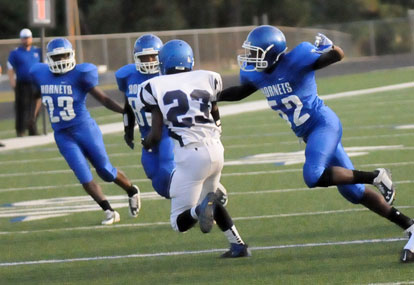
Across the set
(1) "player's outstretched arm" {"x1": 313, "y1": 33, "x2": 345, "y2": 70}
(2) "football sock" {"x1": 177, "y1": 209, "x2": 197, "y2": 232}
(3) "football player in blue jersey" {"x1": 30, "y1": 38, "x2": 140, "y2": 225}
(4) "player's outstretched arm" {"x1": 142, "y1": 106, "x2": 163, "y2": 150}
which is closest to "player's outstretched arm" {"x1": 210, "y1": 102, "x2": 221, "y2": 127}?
(4) "player's outstretched arm" {"x1": 142, "y1": 106, "x2": 163, "y2": 150}

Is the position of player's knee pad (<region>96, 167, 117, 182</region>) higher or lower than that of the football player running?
lower

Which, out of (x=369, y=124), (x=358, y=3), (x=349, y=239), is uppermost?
(x=349, y=239)

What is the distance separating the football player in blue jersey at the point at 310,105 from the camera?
696 cm

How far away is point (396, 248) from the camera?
23.2 ft

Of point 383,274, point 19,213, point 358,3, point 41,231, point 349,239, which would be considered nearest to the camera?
point 383,274

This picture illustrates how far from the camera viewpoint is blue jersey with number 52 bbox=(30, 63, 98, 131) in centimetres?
943

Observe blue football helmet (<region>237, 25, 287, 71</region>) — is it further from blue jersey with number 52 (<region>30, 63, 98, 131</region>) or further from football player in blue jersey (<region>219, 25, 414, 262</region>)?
blue jersey with number 52 (<region>30, 63, 98, 131</region>)

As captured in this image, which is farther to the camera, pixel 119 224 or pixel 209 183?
pixel 119 224

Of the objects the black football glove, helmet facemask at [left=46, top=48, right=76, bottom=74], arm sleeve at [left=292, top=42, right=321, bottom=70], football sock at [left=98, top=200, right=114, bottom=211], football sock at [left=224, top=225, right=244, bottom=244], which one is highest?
arm sleeve at [left=292, top=42, right=321, bottom=70]

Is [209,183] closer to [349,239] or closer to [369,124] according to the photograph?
[349,239]

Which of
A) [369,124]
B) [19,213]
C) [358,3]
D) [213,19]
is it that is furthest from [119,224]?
[358,3]

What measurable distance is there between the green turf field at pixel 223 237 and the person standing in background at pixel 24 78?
9.99ft

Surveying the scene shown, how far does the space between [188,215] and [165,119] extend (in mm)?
651

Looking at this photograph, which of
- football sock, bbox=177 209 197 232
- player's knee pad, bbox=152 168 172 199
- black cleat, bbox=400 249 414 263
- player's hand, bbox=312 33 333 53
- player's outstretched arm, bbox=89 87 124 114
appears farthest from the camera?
player's outstretched arm, bbox=89 87 124 114
